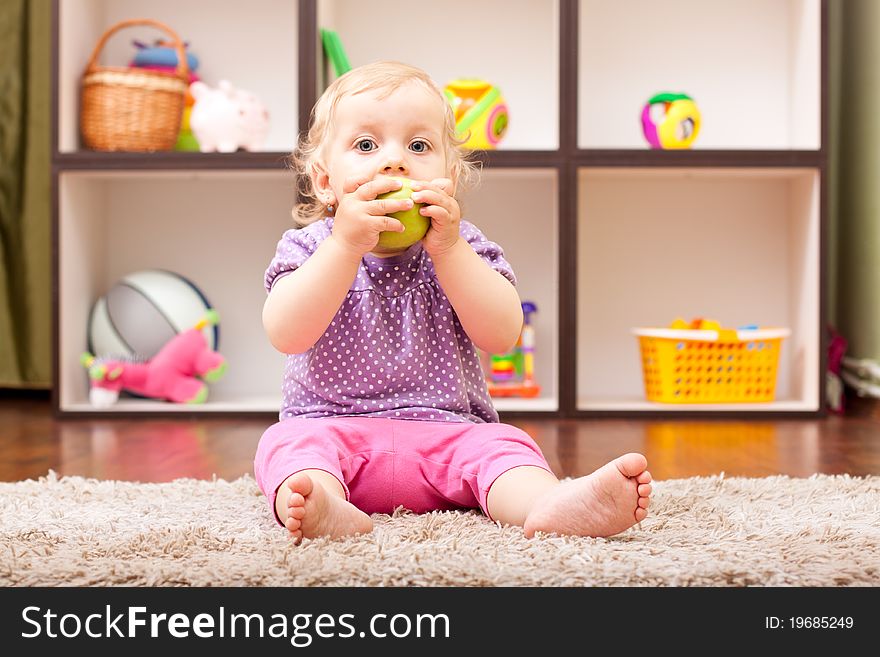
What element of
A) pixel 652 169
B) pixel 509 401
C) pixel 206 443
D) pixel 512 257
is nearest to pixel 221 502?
pixel 206 443

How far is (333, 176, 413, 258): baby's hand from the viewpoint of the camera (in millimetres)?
953

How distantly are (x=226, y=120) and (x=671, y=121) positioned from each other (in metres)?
0.89

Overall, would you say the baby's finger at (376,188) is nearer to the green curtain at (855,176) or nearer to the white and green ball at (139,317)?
the white and green ball at (139,317)

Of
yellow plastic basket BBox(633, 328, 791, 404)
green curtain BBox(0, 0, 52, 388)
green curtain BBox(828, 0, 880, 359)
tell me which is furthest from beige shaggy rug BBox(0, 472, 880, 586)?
green curtain BBox(0, 0, 52, 388)

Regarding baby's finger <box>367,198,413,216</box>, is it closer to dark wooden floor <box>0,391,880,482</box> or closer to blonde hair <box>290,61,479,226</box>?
blonde hair <box>290,61,479,226</box>

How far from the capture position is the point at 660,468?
137cm

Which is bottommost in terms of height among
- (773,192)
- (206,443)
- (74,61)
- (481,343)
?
(206,443)

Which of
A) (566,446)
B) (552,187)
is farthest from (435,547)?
(552,187)

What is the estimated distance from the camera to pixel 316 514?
82cm

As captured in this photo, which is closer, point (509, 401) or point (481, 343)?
point (481, 343)

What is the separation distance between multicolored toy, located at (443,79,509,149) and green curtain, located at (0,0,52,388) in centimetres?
96
